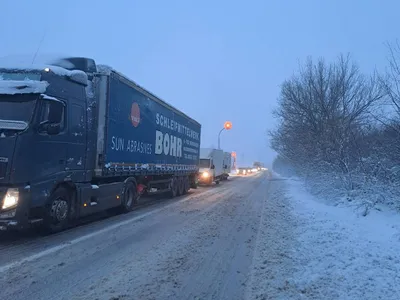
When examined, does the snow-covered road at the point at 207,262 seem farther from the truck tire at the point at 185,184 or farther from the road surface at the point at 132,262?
the truck tire at the point at 185,184

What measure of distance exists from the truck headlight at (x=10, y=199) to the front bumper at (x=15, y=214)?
5 cm

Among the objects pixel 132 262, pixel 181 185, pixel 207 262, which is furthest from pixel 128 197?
pixel 181 185

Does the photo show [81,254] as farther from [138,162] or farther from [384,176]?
[384,176]

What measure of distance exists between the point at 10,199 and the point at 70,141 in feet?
7.15

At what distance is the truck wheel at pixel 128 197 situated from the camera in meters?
12.2

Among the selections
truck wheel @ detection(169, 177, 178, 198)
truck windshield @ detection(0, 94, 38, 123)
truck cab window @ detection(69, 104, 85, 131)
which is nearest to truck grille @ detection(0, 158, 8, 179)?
truck windshield @ detection(0, 94, 38, 123)

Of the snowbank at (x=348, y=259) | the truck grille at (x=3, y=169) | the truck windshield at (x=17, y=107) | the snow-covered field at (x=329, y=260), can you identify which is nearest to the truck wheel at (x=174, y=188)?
the snow-covered field at (x=329, y=260)

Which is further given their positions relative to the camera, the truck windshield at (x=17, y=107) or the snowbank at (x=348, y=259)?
the truck windshield at (x=17, y=107)

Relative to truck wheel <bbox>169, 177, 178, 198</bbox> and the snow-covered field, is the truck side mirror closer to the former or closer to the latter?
the snow-covered field

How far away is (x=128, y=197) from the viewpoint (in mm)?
12727

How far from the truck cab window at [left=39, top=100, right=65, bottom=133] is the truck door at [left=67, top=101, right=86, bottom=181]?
0.86 metres

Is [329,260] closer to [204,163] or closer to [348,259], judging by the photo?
[348,259]

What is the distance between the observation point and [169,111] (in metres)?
17.1

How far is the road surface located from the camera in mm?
4957
